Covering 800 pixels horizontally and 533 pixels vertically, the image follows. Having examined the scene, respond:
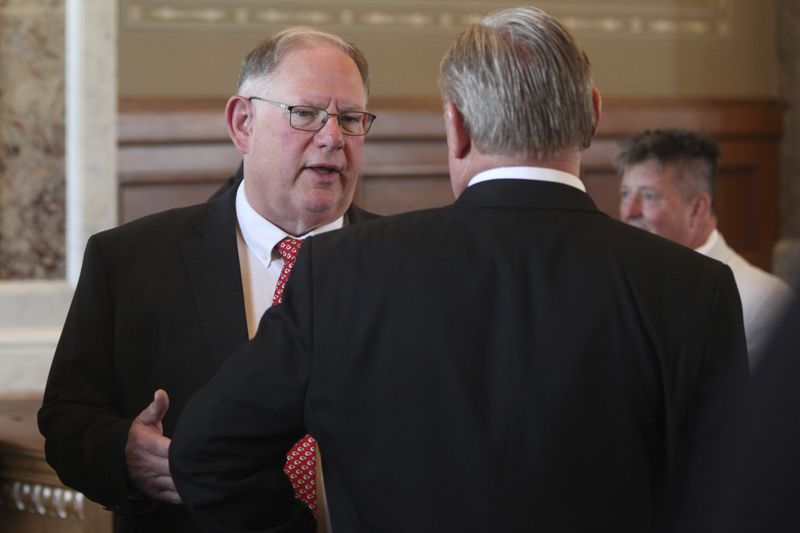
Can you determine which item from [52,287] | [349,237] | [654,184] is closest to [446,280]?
[349,237]

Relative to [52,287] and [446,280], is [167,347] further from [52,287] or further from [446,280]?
[52,287]

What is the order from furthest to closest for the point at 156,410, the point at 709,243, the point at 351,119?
the point at 709,243, the point at 351,119, the point at 156,410

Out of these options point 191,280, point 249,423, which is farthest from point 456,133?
point 191,280

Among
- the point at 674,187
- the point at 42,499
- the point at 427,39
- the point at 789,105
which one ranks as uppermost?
the point at 427,39

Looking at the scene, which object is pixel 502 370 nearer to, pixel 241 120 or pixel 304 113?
pixel 304 113

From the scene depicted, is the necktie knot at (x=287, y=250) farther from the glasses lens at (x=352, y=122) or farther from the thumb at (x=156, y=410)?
the thumb at (x=156, y=410)

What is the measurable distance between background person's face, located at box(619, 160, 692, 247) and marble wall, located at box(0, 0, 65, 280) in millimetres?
2023

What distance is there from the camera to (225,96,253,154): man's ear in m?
2.50

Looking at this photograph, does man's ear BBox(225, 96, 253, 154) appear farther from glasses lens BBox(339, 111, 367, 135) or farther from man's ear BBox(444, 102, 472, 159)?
man's ear BBox(444, 102, 472, 159)

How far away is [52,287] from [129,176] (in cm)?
322

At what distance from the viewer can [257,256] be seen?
96.0 inches

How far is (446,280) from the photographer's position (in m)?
1.62

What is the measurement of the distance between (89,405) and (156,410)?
0.24 meters

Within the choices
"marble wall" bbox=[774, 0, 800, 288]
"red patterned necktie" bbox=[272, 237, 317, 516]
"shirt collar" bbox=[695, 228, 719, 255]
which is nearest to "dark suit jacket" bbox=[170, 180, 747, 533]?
"red patterned necktie" bbox=[272, 237, 317, 516]
